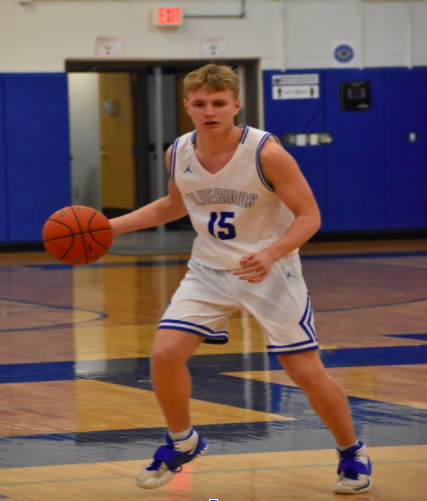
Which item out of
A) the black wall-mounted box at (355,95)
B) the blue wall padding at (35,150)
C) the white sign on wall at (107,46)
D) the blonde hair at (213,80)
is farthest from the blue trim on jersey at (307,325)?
the black wall-mounted box at (355,95)

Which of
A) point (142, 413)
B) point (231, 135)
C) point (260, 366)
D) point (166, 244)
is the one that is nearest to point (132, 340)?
point (260, 366)

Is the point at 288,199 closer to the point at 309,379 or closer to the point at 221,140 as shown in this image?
the point at 221,140

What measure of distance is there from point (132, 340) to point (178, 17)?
7.08 meters

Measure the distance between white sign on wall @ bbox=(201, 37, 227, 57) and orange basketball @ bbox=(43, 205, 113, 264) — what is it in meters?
9.37

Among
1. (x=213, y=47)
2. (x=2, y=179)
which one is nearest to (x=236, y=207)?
(x=2, y=179)

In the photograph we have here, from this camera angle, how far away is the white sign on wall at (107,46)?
Answer: 12336mm

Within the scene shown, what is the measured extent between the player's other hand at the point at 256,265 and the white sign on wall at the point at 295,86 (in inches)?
399

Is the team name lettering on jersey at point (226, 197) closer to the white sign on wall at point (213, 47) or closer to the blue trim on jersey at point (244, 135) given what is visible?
the blue trim on jersey at point (244, 135)

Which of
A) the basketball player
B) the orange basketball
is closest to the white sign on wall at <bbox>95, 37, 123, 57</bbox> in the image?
the orange basketball

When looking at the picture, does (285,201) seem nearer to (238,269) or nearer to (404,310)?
(238,269)

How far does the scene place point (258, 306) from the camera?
323 centimetres

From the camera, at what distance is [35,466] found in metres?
3.48

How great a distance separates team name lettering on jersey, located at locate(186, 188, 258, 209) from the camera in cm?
323

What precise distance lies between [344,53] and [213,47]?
176 cm
